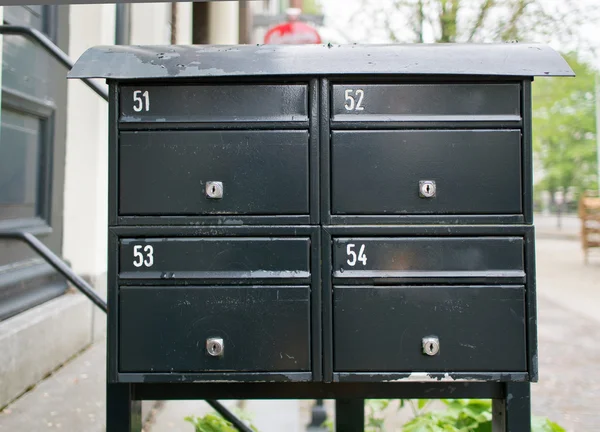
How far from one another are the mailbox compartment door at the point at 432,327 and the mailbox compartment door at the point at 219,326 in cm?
16

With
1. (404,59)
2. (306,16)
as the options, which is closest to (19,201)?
(404,59)

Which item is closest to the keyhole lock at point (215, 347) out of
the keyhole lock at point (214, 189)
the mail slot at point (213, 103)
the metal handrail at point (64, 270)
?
the keyhole lock at point (214, 189)

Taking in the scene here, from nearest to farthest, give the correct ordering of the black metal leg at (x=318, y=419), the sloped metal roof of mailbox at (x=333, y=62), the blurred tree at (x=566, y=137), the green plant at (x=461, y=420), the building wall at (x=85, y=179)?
the sloped metal roof of mailbox at (x=333, y=62) → the green plant at (x=461, y=420) → the black metal leg at (x=318, y=419) → the building wall at (x=85, y=179) → the blurred tree at (x=566, y=137)

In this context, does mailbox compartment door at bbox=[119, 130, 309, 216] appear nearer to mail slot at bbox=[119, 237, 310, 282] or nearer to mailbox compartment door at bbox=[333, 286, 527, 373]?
mail slot at bbox=[119, 237, 310, 282]

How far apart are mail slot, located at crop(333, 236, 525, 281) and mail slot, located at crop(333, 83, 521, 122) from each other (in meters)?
0.42

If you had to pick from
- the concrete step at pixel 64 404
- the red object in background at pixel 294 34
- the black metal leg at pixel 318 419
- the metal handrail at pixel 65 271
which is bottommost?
the black metal leg at pixel 318 419

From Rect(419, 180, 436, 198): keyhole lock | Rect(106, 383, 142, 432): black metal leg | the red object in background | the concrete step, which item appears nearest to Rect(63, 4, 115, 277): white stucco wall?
the concrete step

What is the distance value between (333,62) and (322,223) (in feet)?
1.78

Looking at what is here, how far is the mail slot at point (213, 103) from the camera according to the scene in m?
1.80

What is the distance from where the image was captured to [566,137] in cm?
3172

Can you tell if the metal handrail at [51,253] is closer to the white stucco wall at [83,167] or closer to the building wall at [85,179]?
the building wall at [85,179]

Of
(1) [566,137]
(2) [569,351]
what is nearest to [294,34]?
(2) [569,351]

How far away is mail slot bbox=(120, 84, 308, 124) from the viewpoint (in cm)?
180

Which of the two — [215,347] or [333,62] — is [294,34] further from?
[215,347]
